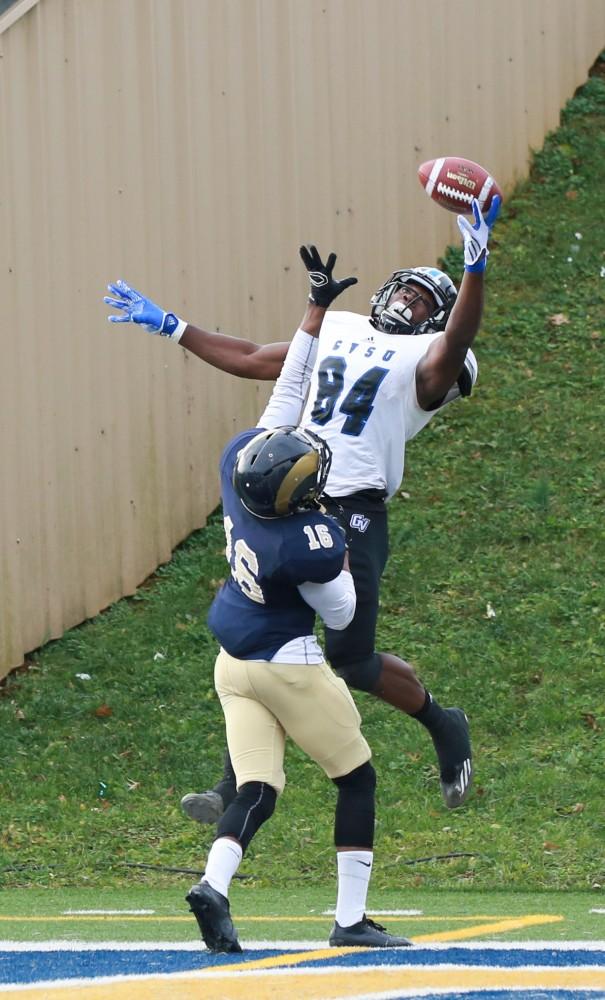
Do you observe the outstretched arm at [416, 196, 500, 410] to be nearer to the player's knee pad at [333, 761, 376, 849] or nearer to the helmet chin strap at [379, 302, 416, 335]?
the helmet chin strap at [379, 302, 416, 335]

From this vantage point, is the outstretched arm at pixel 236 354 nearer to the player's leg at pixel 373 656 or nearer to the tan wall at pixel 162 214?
the player's leg at pixel 373 656

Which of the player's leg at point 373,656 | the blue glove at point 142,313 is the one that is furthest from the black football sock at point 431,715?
the blue glove at point 142,313

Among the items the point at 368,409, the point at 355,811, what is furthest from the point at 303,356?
the point at 355,811

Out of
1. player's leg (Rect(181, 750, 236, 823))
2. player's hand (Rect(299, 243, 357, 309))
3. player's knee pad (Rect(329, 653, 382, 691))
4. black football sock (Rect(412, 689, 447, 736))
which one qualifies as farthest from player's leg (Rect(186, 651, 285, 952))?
black football sock (Rect(412, 689, 447, 736))

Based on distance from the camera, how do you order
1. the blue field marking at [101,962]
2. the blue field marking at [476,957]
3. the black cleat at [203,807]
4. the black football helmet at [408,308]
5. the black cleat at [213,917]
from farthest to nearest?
the black football helmet at [408,308] → the black cleat at [203,807] → the black cleat at [213,917] → the blue field marking at [476,957] → the blue field marking at [101,962]

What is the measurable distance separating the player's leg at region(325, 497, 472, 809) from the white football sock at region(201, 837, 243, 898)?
134 centimetres

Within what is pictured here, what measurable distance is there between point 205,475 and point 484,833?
12.3 feet

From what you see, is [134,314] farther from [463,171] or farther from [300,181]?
[300,181]

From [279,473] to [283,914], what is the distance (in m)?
2.43

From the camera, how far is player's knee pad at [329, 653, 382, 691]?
614 cm

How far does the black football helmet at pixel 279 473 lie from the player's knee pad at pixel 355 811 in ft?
2.91

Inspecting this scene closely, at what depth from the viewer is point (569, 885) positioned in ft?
25.0

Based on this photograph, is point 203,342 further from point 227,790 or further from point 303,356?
point 227,790

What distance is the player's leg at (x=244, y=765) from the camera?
475 cm
